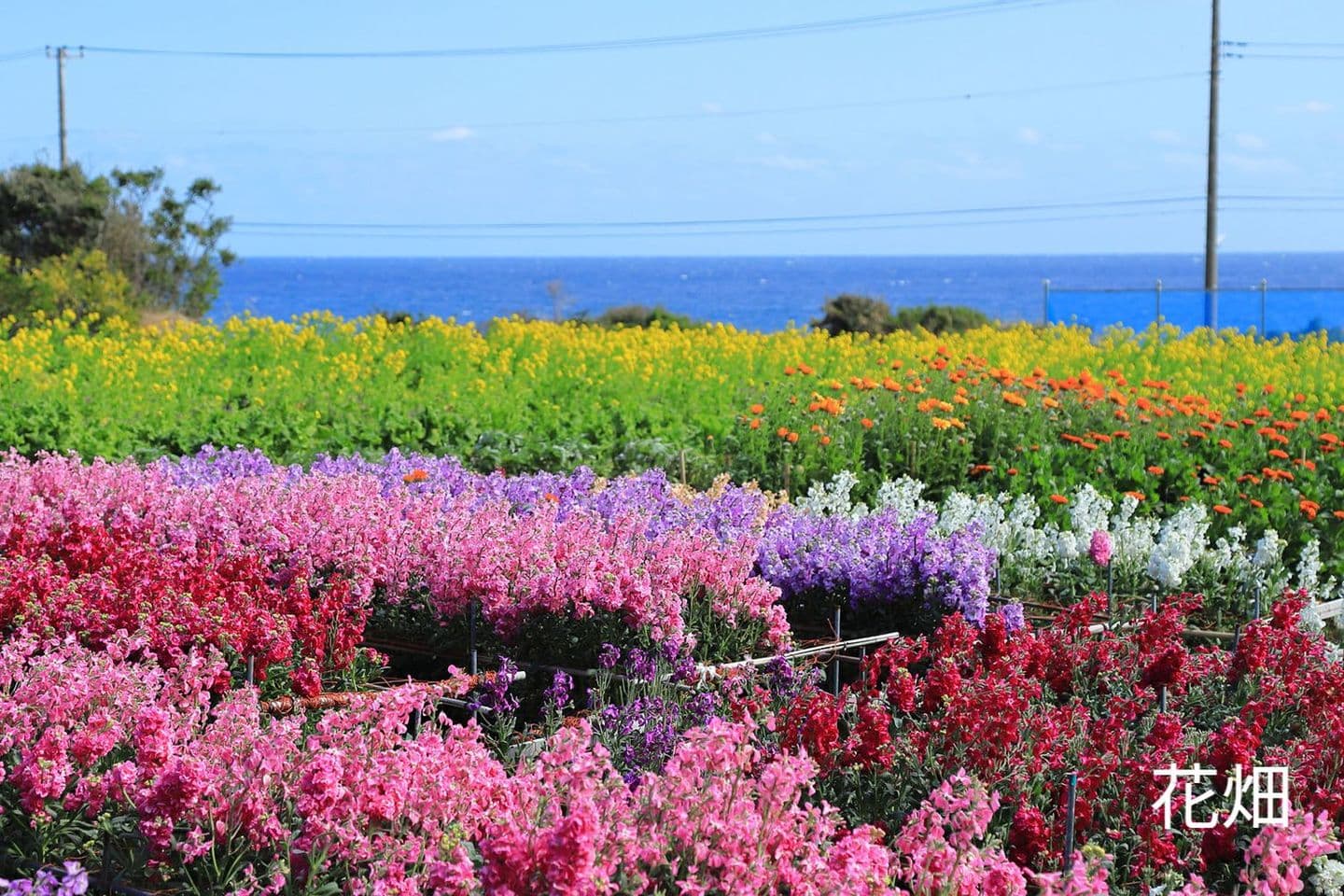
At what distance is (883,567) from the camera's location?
5.58 metres

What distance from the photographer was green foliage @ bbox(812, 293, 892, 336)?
24438 millimetres

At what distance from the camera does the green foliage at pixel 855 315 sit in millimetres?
24438

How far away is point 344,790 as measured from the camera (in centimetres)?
297

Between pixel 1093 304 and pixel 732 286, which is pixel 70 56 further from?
pixel 732 286

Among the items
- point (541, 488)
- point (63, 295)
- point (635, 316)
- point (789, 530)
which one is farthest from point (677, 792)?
point (635, 316)

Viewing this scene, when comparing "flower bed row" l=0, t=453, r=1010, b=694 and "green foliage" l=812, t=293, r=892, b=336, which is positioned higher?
"green foliage" l=812, t=293, r=892, b=336

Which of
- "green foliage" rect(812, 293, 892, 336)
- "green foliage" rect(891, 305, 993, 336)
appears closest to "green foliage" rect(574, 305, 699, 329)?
"green foliage" rect(812, 293, 892, 336)

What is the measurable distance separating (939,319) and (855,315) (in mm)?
1405

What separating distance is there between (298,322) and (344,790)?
40.8 ft

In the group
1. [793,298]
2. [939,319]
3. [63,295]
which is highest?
[63,295]

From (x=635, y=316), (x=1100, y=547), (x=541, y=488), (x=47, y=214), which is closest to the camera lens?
(x=1100, y=547)

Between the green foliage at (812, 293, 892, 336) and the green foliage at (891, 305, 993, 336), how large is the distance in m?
0.24

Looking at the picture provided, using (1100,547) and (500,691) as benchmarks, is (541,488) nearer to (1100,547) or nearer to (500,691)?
(1100,547)

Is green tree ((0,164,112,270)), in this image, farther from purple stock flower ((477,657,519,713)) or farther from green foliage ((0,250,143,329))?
purple stock flower ((477,657,519,713))
